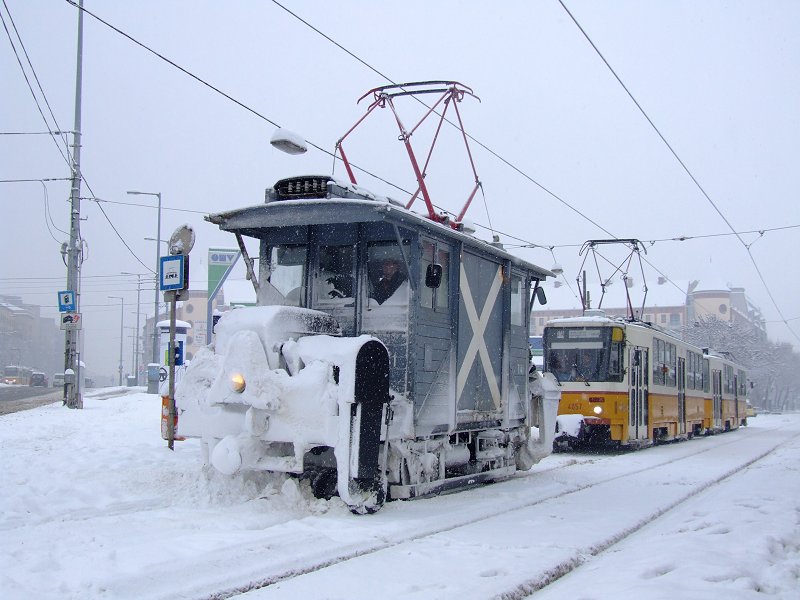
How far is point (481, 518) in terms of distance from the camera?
26.3 ft

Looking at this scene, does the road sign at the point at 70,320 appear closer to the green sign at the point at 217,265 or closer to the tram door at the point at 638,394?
the green sign at the point at 217,265

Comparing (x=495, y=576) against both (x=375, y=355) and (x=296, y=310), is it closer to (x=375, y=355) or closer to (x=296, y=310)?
(x=375, y=355)

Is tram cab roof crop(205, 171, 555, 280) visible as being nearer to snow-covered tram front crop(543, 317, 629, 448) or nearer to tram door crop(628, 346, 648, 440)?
snow-covered tram front crop(543, 317, 629, 448)

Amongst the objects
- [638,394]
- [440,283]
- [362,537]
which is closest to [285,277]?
[440,283]

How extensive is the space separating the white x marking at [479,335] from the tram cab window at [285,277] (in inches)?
76.1

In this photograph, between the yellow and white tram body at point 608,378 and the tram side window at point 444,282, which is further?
the yellow and white tram body at point 608,378

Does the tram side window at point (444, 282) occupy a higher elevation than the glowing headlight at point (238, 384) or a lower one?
higher

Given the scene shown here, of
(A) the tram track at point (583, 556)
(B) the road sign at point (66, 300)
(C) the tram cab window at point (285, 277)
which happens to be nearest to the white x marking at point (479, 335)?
(C) the tram cab window at point (285, 277)

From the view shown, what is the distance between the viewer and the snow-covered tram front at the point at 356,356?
7.73 metres

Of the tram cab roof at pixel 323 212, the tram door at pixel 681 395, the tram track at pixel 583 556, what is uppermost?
the tram cab roof at pixel 323 212

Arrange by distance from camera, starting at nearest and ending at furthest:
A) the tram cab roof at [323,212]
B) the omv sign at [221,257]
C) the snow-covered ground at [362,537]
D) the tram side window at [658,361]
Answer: the snow-covered ground at [362,537], the tram cab roof at [323,212], the omv sign at [221,257], the tram side window at [658,361]

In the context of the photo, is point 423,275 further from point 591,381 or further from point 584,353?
point 584,353

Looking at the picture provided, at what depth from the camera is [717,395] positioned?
29656mm

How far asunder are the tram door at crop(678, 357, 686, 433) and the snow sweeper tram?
42.4 ft
